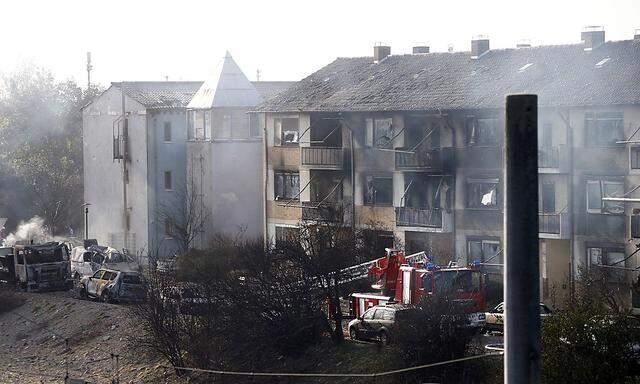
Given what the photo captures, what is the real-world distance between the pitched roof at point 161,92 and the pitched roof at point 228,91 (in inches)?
115

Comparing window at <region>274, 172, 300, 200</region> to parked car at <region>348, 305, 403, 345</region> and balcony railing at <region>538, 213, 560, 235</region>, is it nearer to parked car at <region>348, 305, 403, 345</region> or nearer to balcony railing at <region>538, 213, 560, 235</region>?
balcony railing at <region>538, 213, 560, 235</region>

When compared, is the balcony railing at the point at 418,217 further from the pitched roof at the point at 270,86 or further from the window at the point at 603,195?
the pitched roof at the point at 270,86

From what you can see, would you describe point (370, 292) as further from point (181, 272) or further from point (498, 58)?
point (498, 58)

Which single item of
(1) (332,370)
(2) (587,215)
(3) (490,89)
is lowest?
(1) (332,370)

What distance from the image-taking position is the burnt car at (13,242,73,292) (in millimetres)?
43469

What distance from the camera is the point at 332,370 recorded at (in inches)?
1079

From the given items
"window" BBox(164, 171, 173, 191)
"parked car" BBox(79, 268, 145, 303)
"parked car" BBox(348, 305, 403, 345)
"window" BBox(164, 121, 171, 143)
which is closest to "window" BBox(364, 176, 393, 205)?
"parked car" BBox(79, 268, 145, 303)

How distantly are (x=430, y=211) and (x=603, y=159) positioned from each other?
23.1 feet

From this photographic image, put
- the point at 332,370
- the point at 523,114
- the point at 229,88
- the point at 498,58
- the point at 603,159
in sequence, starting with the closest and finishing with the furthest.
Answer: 1. the point at 523,114
2. the point at 332,370
3. the point at 603,159
4. the point at 498,58
5. the point at 229,88

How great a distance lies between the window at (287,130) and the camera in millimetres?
45594

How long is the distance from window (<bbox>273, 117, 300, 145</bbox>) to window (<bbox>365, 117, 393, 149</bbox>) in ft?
13.1

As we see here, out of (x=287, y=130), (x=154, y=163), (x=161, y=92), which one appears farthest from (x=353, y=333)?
(x=161, y=92)

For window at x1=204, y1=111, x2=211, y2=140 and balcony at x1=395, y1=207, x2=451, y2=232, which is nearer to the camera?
balcony at x1=395, y1=207, x2=451, y2=232

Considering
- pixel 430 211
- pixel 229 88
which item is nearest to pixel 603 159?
pixel 430 211
